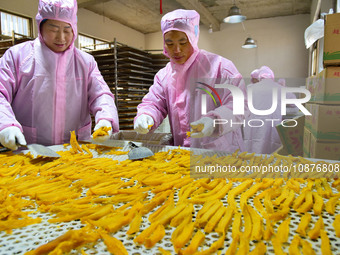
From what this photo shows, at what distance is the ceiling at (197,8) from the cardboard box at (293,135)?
6.73m

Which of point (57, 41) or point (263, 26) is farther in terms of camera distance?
point (263, 26)

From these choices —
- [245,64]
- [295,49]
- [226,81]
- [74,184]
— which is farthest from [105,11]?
[74,184]

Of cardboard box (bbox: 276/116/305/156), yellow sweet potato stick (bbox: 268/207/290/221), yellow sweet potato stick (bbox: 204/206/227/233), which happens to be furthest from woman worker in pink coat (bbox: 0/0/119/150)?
cardboard box (bbox: 276/116/305/156)

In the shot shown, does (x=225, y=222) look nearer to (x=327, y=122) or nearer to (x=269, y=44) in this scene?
(x=327, y=122)

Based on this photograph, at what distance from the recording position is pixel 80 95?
228 centimetres

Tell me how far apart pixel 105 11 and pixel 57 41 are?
8531 millimetres

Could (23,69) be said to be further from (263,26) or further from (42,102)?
(263,26)

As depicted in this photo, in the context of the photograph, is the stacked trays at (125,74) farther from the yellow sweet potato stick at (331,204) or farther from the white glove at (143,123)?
the yellow sweet potato stick at (331,204)

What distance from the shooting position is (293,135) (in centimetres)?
269

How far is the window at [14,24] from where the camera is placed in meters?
6.77

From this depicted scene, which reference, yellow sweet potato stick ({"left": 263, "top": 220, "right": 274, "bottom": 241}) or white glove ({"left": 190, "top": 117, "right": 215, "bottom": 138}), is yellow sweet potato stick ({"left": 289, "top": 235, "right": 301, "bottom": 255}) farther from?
white glove ({"left": 190, "top": 117, "right": 215, "bottom": 138})

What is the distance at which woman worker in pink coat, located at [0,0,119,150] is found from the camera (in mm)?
2049

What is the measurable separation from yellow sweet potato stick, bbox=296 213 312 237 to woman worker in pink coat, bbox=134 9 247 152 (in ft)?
3.93

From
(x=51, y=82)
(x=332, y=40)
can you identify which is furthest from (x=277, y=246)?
(x=51, y=82)
